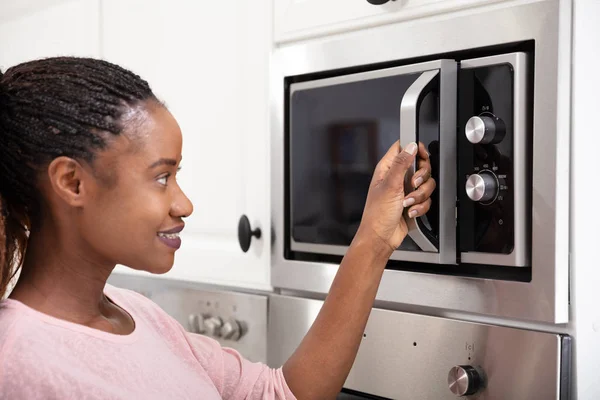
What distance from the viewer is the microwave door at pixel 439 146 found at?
1.02 meters

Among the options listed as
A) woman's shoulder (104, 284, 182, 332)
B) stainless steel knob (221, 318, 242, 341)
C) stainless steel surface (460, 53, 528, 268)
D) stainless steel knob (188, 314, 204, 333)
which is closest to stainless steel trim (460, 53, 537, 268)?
stainless steel surface (460, 53, 528, 268)

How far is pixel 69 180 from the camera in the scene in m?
0.85

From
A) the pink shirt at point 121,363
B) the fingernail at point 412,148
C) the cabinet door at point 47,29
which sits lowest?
the pink shirt at point 121,363

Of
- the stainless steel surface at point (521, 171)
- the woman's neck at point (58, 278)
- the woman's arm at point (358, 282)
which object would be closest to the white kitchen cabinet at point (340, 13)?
the stainless steel surface at point (521, 171)

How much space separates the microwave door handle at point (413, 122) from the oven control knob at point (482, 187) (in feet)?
0.26

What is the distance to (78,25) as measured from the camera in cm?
180

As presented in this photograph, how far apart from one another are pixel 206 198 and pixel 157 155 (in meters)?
0.61

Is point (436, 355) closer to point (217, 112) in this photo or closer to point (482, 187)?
point (482, 187)

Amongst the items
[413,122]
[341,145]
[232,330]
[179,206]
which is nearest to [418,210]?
[413,122]

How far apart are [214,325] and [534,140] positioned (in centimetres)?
75

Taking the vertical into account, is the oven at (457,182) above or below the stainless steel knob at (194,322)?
above

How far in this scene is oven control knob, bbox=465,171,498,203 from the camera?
3.22 feet

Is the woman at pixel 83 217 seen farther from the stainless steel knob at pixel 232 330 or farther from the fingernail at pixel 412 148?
the stainless steel knob at pixel 232 330

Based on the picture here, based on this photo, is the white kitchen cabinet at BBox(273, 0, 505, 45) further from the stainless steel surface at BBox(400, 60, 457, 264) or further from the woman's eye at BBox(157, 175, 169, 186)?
the woman's eye at BBox(157, 175, 169, 186)
